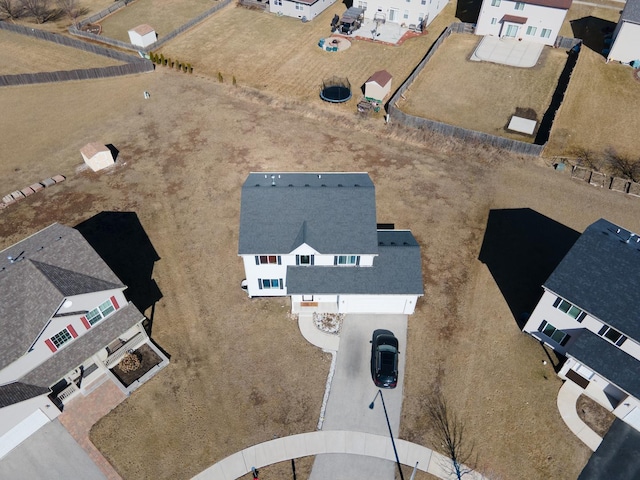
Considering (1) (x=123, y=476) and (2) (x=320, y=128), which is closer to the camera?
(1) (x=123, y=476)

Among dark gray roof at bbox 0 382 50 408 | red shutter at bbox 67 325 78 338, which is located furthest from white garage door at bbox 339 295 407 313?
dark gray roof at bbox 0 382 50 408

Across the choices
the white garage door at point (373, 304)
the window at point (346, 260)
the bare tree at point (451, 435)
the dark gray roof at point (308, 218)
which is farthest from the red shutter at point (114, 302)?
the bare tree at point (451, 435)

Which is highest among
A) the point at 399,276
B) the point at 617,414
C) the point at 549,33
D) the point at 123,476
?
the point at 549,33

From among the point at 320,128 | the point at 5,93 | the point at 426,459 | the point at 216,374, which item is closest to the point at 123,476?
the point at 216,374

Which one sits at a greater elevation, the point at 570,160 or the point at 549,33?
the point at 549,33

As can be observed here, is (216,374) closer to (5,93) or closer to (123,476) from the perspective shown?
(123,476)

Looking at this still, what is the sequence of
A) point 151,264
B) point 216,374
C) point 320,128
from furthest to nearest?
point 320,128 → point 151,264 → point 216,374

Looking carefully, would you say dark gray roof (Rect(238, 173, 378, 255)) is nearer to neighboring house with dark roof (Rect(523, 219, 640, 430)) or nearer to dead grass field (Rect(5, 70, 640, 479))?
dead grass field (Rect(5, 70, 640, 479))
